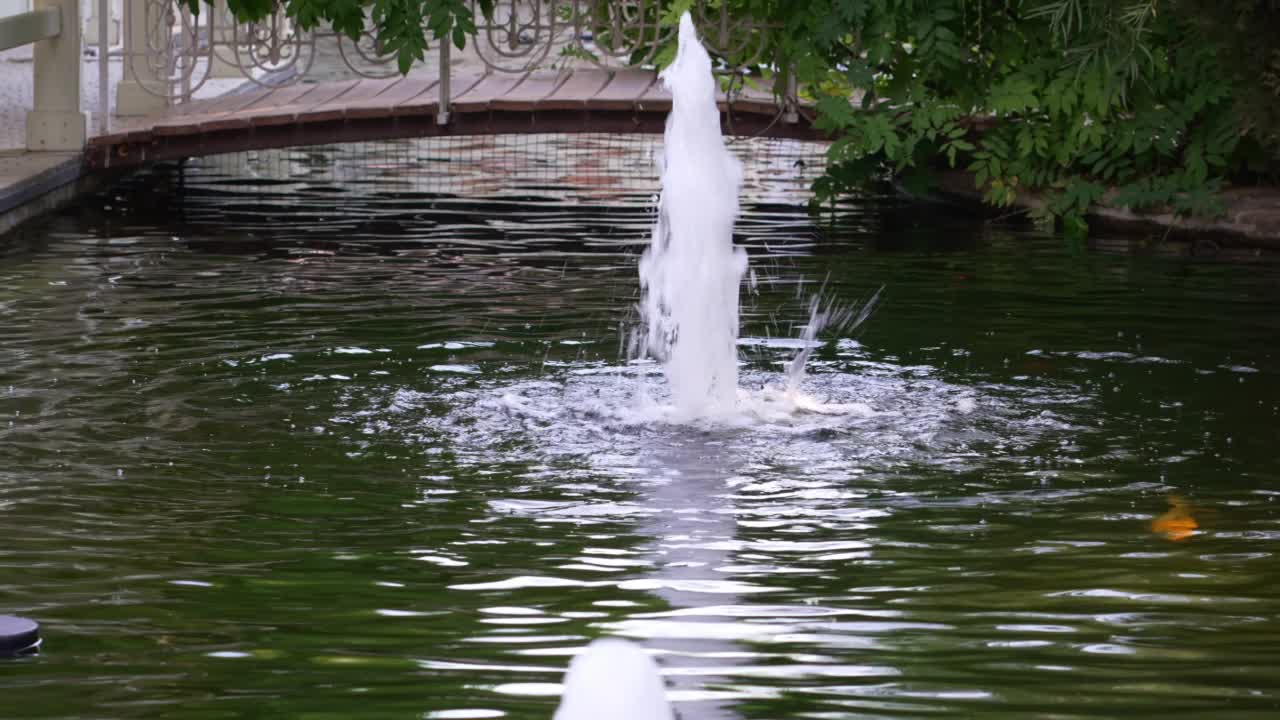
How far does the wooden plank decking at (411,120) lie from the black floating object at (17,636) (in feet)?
30.2

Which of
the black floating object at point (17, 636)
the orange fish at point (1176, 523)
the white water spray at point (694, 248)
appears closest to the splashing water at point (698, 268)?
the white water spray at point (694, 248)

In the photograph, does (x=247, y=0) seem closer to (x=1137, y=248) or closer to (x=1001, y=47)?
(x=1001, y=47)

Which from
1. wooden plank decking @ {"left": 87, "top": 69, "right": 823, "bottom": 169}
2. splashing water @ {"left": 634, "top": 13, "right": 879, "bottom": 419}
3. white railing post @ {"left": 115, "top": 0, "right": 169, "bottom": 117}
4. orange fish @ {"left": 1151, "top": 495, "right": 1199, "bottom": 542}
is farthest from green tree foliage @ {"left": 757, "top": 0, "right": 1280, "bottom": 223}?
orange fish @ {"left": 1151, "top": 495, "right": 1199, "bottom": 542}

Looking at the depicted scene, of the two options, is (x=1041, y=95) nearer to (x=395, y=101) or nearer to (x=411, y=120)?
(x=411, y=120)

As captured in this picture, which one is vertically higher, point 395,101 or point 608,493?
point 395,101

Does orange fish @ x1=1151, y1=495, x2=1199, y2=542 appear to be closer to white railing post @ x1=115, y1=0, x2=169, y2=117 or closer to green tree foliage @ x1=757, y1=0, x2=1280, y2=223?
green tree foliage @ x1=757, y1=0, x2=1280, y2=223

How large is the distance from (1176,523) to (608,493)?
1658mm

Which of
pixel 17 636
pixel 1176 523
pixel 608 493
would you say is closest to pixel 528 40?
pixel 608 493

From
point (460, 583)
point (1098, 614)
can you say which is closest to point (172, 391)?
point (460, 583)

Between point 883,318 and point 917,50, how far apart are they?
373 centimetres

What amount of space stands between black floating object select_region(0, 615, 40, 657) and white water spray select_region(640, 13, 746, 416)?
3.60 m

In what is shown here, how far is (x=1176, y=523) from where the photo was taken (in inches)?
A: 218

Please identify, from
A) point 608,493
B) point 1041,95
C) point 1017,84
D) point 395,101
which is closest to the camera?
point 608,493

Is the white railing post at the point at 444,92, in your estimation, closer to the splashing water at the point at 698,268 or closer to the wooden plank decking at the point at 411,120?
the wooden plank decking at the point at 411,120
